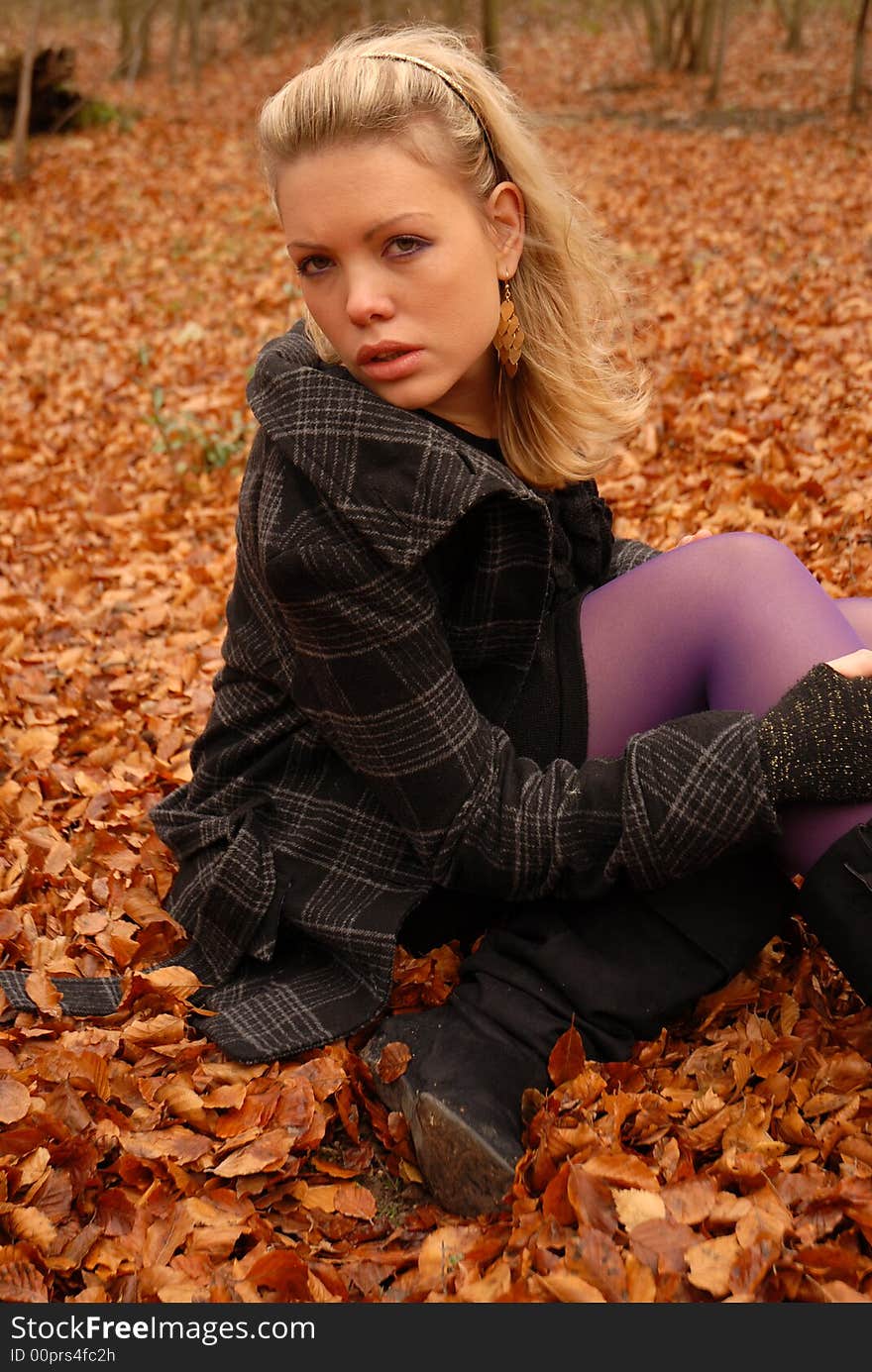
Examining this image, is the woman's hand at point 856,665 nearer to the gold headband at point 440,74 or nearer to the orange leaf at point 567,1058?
the orange leaf at point 567,1058

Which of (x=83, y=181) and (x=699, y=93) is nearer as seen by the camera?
(x=83, y=181)

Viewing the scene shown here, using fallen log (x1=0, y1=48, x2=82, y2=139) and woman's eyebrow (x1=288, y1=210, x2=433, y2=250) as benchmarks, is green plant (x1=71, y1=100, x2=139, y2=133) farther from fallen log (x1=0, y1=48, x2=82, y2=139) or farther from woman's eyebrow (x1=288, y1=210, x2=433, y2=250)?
woman's eyebrow (x1=288, y1=210, x2=433, y2=250)

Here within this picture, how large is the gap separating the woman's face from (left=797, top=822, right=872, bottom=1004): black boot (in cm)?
94

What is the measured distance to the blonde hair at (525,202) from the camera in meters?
1.77

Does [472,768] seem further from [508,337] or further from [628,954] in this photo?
[508,337]

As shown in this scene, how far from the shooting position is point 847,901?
1.75 m

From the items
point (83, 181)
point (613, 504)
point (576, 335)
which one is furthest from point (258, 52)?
point (576, 335)

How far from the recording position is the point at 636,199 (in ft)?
33.8

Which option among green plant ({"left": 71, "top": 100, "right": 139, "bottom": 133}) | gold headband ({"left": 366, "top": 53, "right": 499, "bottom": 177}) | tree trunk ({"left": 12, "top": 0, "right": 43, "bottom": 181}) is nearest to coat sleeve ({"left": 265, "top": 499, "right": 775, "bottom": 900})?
gold headband ({"left": 366, "top": 53, "right": 499, "bottom": 177})

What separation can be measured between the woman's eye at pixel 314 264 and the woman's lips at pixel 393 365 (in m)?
0.16

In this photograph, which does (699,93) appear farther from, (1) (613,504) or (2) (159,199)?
(1) (613,504)

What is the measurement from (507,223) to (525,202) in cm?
6

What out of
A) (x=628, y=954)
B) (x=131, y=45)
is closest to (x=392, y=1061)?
Answer: (x=628, y=954)

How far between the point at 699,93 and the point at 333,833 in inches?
651
